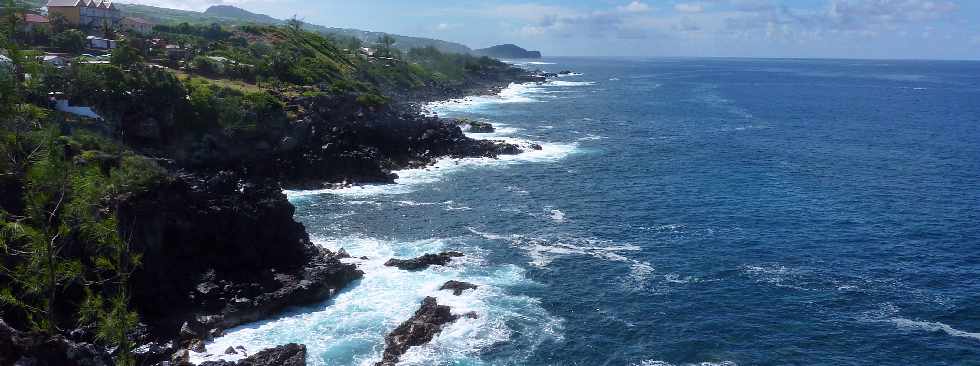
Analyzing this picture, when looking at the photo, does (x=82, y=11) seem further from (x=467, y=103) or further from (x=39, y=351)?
(x=39, y=351)

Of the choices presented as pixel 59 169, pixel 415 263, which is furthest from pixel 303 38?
pixel 59 169

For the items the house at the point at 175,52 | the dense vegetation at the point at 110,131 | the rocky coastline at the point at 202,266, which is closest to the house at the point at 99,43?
the dense vegetation at the point at 110,131

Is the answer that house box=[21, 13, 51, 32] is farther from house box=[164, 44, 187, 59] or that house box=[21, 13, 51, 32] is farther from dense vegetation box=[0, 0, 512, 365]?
house box=[164, 44, 187, 59]

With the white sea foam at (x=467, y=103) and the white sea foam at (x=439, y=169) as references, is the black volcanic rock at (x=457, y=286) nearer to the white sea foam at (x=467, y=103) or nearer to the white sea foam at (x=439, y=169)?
the white sea foam at (x=439, y=169)

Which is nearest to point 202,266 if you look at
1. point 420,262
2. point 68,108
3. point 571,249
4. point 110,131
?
point 420,262

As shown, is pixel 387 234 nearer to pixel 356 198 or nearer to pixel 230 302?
pixel 356 198
